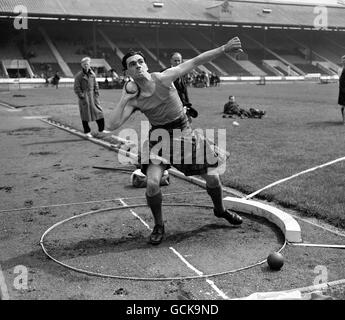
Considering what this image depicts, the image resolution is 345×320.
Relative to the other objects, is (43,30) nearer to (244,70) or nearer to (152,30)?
(152,30)

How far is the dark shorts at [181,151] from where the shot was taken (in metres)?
5.90

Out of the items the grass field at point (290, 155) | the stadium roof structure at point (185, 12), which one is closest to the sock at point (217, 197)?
the grass field at point (290, 155)

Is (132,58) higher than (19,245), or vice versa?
(132,58)

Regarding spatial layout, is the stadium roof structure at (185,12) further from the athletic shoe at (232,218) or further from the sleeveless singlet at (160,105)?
the athletic shoe at (232,218)

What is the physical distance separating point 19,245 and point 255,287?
279 centimetres

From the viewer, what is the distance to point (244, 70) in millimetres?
62656

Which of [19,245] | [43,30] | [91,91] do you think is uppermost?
[43,30]

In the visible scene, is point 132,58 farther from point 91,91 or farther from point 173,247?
point 91,91

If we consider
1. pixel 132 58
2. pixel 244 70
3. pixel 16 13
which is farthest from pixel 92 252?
pixel 244 70

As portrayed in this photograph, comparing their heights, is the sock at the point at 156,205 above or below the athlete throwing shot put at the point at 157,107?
below

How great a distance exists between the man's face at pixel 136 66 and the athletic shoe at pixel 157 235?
5.72 ft

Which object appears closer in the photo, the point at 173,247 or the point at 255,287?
the point at 255,287
